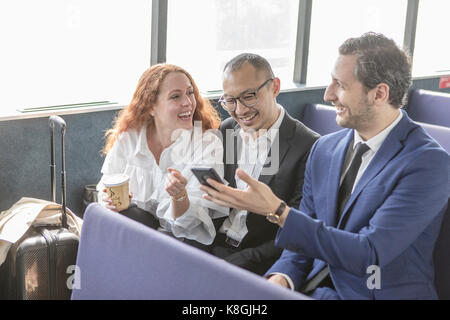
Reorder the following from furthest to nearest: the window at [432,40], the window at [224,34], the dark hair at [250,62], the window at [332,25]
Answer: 1. the window at [432,40]
2. the window at [332,25]
3. the window at [224,34]
4. the dark hair at [250,62]

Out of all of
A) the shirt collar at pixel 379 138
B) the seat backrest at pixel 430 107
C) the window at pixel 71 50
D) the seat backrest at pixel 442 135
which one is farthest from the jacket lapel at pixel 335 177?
the seat backrest at pixel 430 107

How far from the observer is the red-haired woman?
235 cm

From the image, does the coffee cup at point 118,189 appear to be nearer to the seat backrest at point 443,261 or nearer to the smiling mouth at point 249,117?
the smiling mouth at point 249,117

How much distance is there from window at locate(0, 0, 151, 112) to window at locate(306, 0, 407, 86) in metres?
1.69

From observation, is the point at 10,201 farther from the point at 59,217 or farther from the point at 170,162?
the point at 170,162

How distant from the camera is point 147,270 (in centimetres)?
120

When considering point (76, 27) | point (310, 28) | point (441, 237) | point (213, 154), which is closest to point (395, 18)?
point (310, 28)

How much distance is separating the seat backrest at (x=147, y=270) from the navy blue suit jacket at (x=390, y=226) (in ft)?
1.57

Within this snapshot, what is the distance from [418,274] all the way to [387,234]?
19 cm

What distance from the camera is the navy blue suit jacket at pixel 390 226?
1.53m

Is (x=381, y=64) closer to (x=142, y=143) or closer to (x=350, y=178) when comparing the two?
(x=350, y=178)

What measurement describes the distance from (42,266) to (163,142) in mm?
759

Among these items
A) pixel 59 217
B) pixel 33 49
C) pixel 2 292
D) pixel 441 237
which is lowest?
pixel 2 292

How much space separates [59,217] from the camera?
233 centimetres
